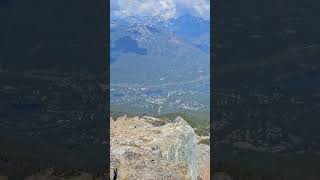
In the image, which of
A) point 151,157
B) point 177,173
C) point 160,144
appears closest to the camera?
point 177,173
